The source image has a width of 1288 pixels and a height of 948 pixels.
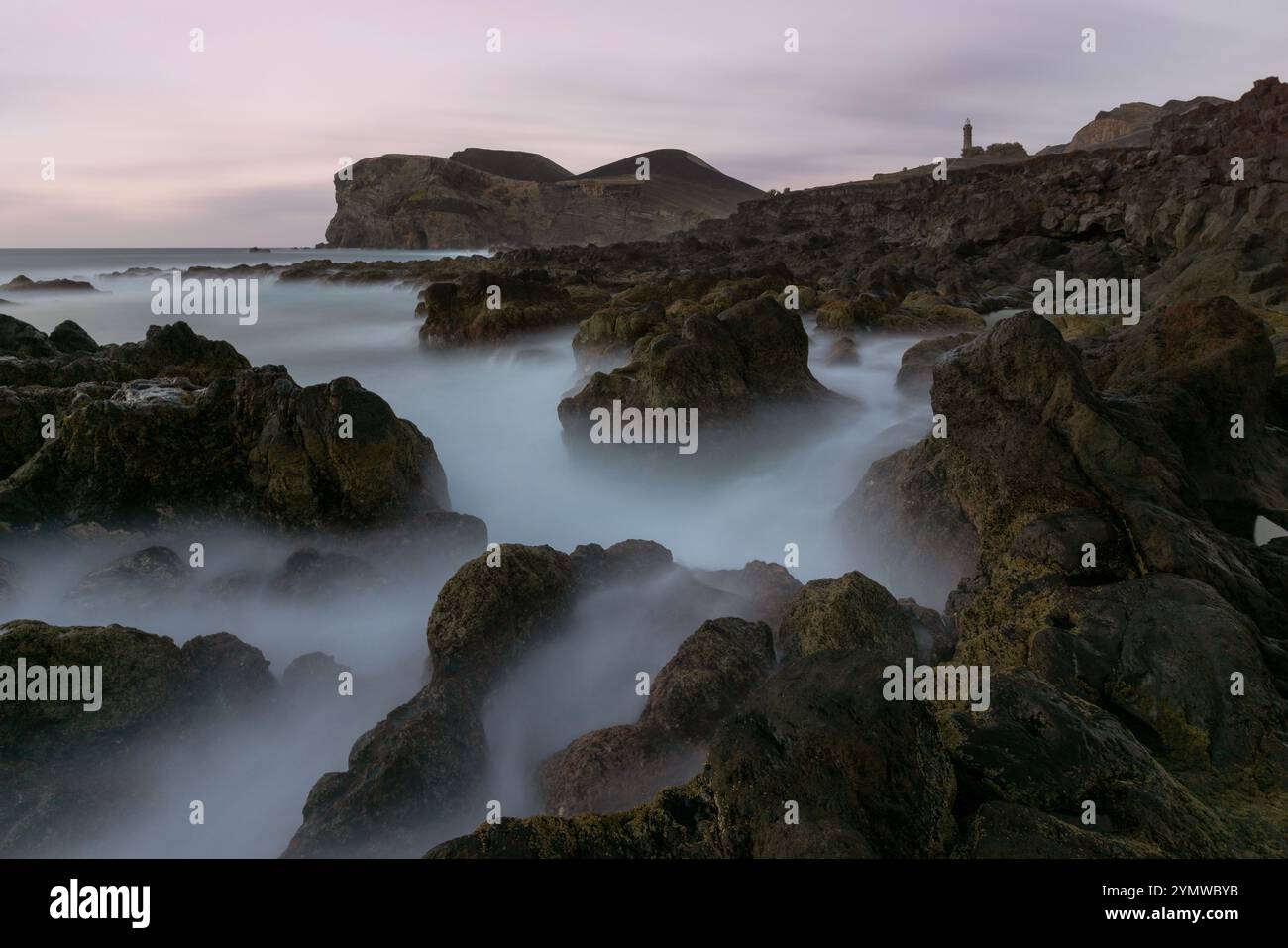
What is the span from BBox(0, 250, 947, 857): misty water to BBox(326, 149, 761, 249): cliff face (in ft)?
425

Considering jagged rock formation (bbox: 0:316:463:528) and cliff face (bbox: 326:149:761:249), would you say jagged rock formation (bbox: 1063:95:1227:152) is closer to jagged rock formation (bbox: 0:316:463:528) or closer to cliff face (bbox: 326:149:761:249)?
cliff face (bbox: 326:149:761:249)

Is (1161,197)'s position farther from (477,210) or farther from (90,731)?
(477,210)

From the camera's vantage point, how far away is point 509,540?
12656 millimetres

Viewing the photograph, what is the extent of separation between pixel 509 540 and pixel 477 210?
14544 centimetres

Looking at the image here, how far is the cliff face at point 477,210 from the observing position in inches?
5492

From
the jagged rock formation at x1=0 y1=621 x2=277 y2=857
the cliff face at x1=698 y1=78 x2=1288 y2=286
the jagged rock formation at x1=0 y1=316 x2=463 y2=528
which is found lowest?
the jagged rock formation at x1=0 y1=621 x2=277 y2=857

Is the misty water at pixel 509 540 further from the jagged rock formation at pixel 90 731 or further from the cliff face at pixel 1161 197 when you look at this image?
the cliff face at pixel 1161 197

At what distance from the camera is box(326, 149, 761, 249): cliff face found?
13950 centimetres

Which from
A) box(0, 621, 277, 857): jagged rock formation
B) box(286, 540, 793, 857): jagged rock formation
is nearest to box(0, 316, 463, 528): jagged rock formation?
box(286, 540, 793, 857): jagged rock formation

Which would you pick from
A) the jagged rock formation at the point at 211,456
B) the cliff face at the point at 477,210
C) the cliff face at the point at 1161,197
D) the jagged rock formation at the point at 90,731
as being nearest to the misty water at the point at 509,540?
the jagged rock formation at the point at 90,731

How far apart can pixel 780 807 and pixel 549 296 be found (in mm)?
24423

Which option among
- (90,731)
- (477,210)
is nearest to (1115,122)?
(477,210)

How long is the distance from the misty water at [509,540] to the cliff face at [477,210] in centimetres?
12956

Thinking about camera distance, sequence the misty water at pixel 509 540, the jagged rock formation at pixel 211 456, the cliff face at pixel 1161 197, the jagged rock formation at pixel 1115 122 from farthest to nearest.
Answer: the jagged rock formation at pixel 1115 122, the cliff face at pixel 1161 197, the jagged rock formation at pixel 211 456, the misty water at pixel 509 540
